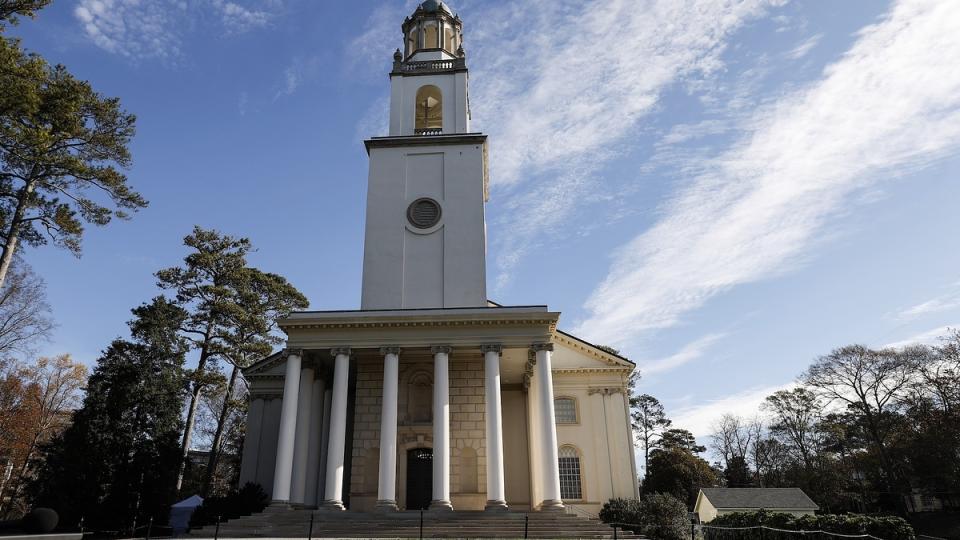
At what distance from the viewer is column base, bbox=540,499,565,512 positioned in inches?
703

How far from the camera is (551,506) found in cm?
1803

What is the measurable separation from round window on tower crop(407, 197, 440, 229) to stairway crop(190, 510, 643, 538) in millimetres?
12583

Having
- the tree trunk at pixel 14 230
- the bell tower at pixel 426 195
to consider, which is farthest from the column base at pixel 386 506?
the tree trunk at pixel 14 230

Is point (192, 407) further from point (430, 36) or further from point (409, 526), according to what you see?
point (430, 36)

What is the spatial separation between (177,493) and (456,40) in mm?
26735

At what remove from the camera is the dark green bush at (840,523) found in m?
13.2

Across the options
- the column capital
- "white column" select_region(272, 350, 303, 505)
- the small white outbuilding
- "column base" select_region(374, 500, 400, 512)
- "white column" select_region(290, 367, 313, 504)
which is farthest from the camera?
the small white outbuilding

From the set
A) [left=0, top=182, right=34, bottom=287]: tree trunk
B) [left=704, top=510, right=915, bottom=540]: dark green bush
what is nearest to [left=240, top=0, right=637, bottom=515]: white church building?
[left=704, top=510, right=915, bottom=540]: dark green bush

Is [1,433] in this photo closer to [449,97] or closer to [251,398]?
[251,398]

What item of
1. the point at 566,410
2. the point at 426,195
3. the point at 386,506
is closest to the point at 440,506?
the point at 386,506

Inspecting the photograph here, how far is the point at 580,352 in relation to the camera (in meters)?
29.7

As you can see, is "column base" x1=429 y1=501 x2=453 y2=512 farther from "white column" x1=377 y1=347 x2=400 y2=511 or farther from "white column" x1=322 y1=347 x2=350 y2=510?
"white column" x1=322 y1=347 x2=350 y2=510

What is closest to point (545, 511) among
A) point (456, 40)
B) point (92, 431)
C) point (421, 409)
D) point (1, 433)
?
point (421, 409)

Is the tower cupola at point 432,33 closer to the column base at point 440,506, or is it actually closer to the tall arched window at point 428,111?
the tall arched window at point 428,111
